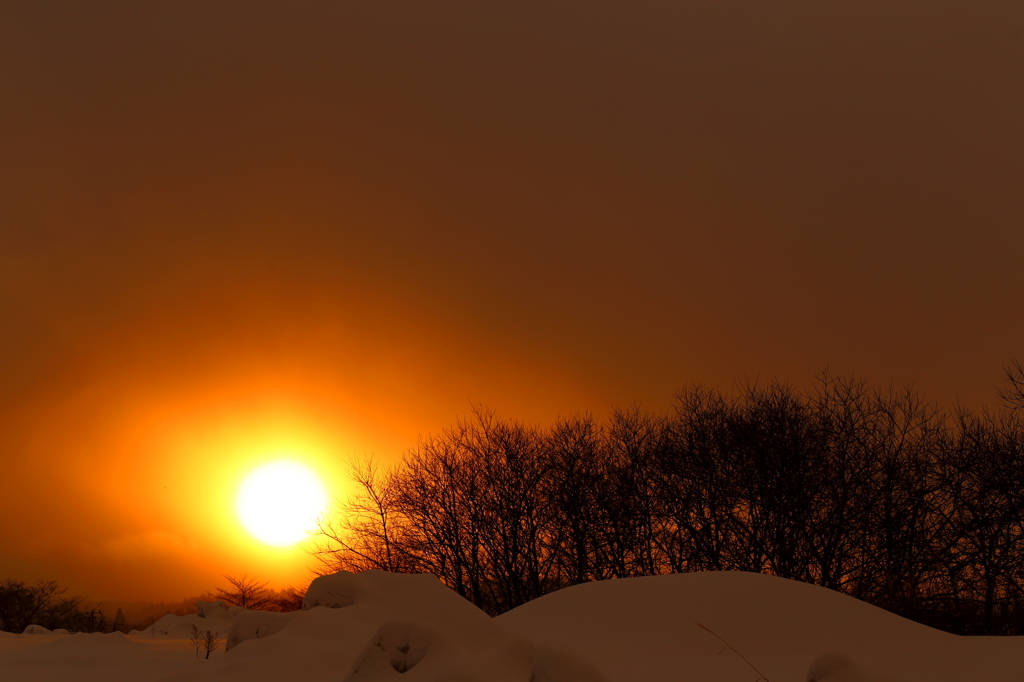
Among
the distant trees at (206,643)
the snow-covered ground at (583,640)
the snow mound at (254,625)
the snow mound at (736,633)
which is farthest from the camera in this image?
the distant trees at (206,643)

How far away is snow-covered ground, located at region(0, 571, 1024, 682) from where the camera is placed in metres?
4.59

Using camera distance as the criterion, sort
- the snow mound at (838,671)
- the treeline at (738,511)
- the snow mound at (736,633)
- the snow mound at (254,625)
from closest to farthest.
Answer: the snow mound at (838,671) < the snow mound at (736,633) < the snow mound at (254,625) < the treeline at (738,511)

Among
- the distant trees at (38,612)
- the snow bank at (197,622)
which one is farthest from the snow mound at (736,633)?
the distant trees at (38,612)

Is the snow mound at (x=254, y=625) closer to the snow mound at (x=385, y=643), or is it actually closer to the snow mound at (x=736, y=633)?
the snow mound at (x=385, y=643)

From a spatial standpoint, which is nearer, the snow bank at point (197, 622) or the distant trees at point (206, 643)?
the distant trees at point (206, 643)

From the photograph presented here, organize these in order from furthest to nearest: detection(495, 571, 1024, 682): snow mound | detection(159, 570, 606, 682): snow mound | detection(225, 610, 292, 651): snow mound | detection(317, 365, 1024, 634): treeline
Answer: detection(317, 365, 1024, 634): treeline < detection(225, 610, 292, 651): snow mound < detection(495, 571, 1024, 682): snow mound < detection(159, 570, 606, 682): snow mound

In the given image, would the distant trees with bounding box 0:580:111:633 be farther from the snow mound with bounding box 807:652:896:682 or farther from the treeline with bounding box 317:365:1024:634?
the snow mound with bounding box 807:652:896:682

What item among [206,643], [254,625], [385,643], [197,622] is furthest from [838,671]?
[197,622]

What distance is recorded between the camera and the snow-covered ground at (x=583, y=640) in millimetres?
4586

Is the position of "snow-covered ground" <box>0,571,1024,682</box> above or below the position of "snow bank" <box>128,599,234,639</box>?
above

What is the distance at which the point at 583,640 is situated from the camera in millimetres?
6871

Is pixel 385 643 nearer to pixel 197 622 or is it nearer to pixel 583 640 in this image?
pixel 583 640

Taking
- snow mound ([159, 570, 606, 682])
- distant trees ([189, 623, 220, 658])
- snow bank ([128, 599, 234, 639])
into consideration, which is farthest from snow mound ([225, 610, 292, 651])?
Result: snow bank ([128, 599, 234, 639])

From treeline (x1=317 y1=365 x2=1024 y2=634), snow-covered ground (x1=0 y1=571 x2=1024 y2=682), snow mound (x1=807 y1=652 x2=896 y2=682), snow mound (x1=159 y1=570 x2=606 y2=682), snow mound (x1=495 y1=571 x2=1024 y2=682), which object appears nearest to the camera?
snow mound (x1=807 y1=652 x2=896 y2=682)
